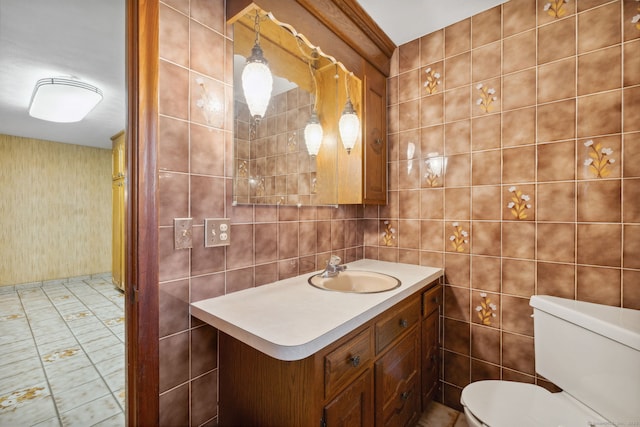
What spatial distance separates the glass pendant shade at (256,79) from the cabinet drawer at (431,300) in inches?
52.0

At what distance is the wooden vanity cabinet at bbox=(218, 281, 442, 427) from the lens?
84 cm

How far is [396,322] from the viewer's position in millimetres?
1238

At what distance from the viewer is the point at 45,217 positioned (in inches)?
172

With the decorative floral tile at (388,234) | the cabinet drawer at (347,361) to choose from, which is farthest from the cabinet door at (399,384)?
the decorative floral tile at (388,234)

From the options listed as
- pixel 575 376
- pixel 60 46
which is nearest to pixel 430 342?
pixel 575 376

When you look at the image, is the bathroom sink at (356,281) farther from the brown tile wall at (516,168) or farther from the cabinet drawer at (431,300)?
the brown tile wall at (516,168)

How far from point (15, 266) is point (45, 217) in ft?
2.65

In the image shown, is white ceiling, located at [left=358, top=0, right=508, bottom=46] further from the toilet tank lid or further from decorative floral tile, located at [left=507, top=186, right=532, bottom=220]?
the toilet tank lid

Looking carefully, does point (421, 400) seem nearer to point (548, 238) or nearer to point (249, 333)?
point (548, 238)

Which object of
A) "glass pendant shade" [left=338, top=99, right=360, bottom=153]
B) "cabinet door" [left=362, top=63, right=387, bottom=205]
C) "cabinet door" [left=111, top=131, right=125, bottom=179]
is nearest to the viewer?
"glass pendant shade" [left=338, top=99, right=360, bottom=153]

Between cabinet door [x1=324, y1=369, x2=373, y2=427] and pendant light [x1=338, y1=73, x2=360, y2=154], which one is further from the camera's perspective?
pendant light [x1=338, y1=73, x2=360, y2=154]

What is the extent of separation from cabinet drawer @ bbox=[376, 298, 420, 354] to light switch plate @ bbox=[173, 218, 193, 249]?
0.82 meters

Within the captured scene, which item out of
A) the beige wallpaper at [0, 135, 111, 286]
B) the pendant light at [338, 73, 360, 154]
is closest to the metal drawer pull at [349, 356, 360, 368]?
the pendant light at [338, 73, 360, 154]

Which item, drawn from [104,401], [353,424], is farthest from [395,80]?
[104,401]
